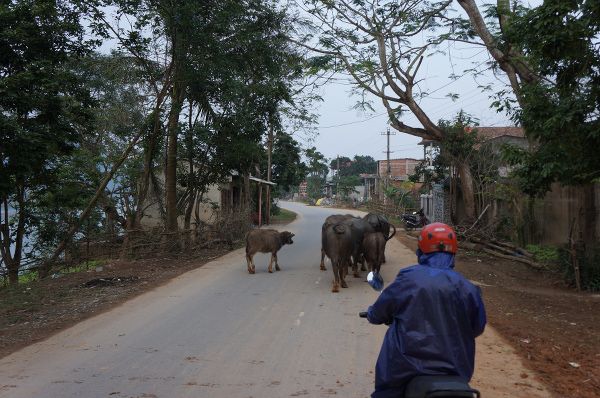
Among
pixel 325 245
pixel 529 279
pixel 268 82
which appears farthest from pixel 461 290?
pixel 268 82

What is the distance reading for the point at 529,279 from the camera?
41.2ft

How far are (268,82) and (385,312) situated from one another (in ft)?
50.6

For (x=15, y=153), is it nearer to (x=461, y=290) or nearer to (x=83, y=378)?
(x=83, y=378)

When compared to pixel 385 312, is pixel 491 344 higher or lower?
lower

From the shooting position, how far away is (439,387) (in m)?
2.82

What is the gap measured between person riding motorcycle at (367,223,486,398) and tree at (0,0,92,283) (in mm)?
7590

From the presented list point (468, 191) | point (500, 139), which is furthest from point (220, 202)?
point (468, 191)

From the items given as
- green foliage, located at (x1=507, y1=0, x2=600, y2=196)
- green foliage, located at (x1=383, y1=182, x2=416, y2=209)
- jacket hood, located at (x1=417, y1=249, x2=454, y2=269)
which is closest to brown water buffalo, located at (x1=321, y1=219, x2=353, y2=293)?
green foliage, located at (x1=507, y1=0, x2=600, y2=196)

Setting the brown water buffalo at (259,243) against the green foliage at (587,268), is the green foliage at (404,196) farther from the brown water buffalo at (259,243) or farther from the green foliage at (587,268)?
the green foliage at (587,268)

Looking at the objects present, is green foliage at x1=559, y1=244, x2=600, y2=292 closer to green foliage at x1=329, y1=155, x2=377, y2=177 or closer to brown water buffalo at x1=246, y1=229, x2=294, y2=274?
brown water buffalo at x1=246, y1=229, x2=294, y2=274

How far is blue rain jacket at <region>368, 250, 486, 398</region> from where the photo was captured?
3.05 m

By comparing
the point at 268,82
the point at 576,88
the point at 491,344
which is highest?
the point at 268,82

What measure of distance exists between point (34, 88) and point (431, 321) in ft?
29.3

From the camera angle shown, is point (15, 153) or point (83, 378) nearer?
point (83, 378)
